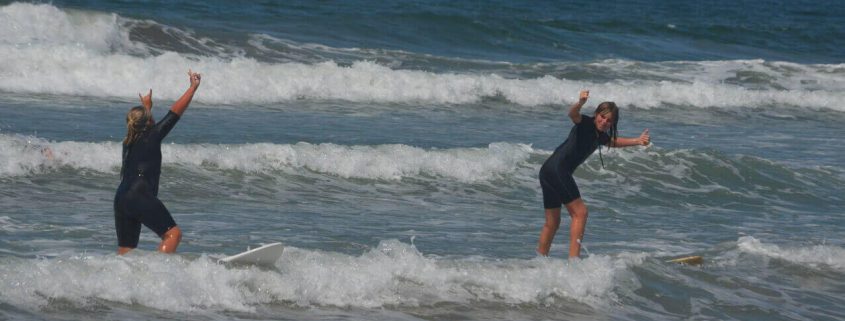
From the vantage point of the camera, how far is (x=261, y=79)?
21.9 meters

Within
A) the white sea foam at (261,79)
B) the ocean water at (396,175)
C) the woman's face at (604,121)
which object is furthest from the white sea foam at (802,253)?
the white sea foam at (261,79)

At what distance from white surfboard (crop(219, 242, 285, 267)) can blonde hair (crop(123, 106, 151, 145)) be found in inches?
38.6

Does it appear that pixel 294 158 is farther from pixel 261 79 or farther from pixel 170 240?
pixel 261 79

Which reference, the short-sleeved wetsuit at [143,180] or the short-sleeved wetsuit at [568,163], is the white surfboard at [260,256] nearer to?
the short-sleeved wetsuit at [143,180]

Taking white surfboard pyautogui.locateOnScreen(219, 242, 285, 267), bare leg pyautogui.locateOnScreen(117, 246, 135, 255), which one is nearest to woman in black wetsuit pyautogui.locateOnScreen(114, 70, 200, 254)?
bare leg pyautogui.locateOnScreen(117, 246, 135, 255)

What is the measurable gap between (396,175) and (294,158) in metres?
1.15

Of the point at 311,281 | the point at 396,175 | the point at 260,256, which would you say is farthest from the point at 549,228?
the point at 396,175

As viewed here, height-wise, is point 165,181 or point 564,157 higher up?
point 564,157

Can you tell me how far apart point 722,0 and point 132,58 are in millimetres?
40296

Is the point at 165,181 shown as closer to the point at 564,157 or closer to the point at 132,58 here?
the point at 564,157

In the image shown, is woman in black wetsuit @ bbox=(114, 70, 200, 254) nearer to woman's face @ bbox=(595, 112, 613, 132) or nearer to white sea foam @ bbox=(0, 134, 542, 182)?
woman's face @ bbox=(595, 112, 613, 132)

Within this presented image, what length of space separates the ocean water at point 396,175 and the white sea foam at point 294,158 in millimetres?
33

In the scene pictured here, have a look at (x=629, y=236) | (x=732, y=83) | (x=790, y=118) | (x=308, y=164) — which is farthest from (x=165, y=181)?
(x=732, y=83)

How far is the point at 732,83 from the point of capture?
93.4 ft
